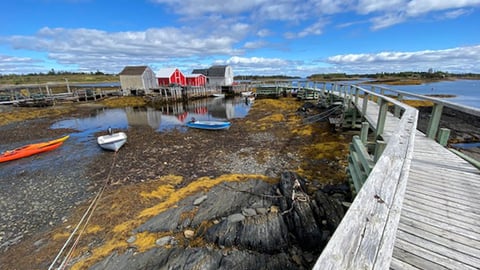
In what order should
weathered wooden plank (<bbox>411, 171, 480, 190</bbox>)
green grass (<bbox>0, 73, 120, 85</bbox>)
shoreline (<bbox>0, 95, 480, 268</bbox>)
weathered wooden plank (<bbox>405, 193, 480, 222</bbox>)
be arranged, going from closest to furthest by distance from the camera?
weathered wooden plank (<bbox>405, 193, 480, 222</bbox>) → weathered wooden plank (<bbox>411, 171, 480, 190</bbox>) → shoreline (<bbox>0, 95, 480, 268</bbox>) → green grass (<bbox>0, 73, 120, 85</bbox>)

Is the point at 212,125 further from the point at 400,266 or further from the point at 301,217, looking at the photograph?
the point at 400,266

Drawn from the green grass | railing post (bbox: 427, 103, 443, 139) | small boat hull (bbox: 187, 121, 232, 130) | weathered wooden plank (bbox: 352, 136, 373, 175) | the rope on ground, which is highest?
the green grass

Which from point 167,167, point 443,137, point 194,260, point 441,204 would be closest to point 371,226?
point 441,204

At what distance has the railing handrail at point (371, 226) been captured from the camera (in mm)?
1139

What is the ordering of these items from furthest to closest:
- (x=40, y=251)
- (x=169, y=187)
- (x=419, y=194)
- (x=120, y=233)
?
(x=169, y=187)
(x=120, y=233)
(x=40, y=251)
(x=419, y=194)

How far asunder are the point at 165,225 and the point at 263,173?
14.3ft

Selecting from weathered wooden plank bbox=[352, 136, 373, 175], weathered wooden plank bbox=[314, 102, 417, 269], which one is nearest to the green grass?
weathered wooden plank bbox=[352, 136, 373, 175]

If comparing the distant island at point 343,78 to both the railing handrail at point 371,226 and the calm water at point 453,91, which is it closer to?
the calm water at point 453,91

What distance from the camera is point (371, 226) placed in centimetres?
137

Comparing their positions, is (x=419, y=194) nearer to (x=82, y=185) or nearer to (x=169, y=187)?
(x=169, y=187)

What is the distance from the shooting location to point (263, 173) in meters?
8.70

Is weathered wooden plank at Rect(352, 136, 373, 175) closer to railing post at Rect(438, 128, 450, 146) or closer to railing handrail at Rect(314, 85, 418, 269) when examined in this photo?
railing post at Rect(438, 128, 450, 146)

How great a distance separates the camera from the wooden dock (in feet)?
4.00

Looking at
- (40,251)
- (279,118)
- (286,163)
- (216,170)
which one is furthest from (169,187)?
(279,118)
